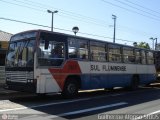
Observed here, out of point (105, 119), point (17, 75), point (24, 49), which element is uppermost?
point (24, 49)

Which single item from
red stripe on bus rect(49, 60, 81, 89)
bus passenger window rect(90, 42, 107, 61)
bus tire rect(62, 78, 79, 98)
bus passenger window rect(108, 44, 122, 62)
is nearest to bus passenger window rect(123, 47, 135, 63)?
bus passenger window rect(108, 44, 122, 62)

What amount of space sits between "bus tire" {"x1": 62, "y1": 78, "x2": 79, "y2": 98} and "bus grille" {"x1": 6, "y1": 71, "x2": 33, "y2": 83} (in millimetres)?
2214

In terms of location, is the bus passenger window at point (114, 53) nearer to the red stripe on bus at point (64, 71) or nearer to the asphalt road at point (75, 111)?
the red stripe on bus at point (64, 71)

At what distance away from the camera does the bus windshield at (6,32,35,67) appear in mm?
14523

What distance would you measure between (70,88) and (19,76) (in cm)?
267

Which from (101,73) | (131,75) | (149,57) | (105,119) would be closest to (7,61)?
(101,73)

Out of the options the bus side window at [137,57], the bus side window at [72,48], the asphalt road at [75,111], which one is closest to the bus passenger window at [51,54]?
the bus side window at [72,48]

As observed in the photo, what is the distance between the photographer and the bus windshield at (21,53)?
1452 cm

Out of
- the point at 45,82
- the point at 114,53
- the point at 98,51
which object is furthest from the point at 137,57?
the point at 45,82

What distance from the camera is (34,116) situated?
1070 centimetres

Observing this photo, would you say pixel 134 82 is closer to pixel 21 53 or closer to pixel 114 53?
pixel 114 53

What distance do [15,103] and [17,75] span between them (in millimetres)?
1674

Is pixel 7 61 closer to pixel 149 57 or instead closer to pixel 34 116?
pixel 34 116

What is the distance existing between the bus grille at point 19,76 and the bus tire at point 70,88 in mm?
2214
